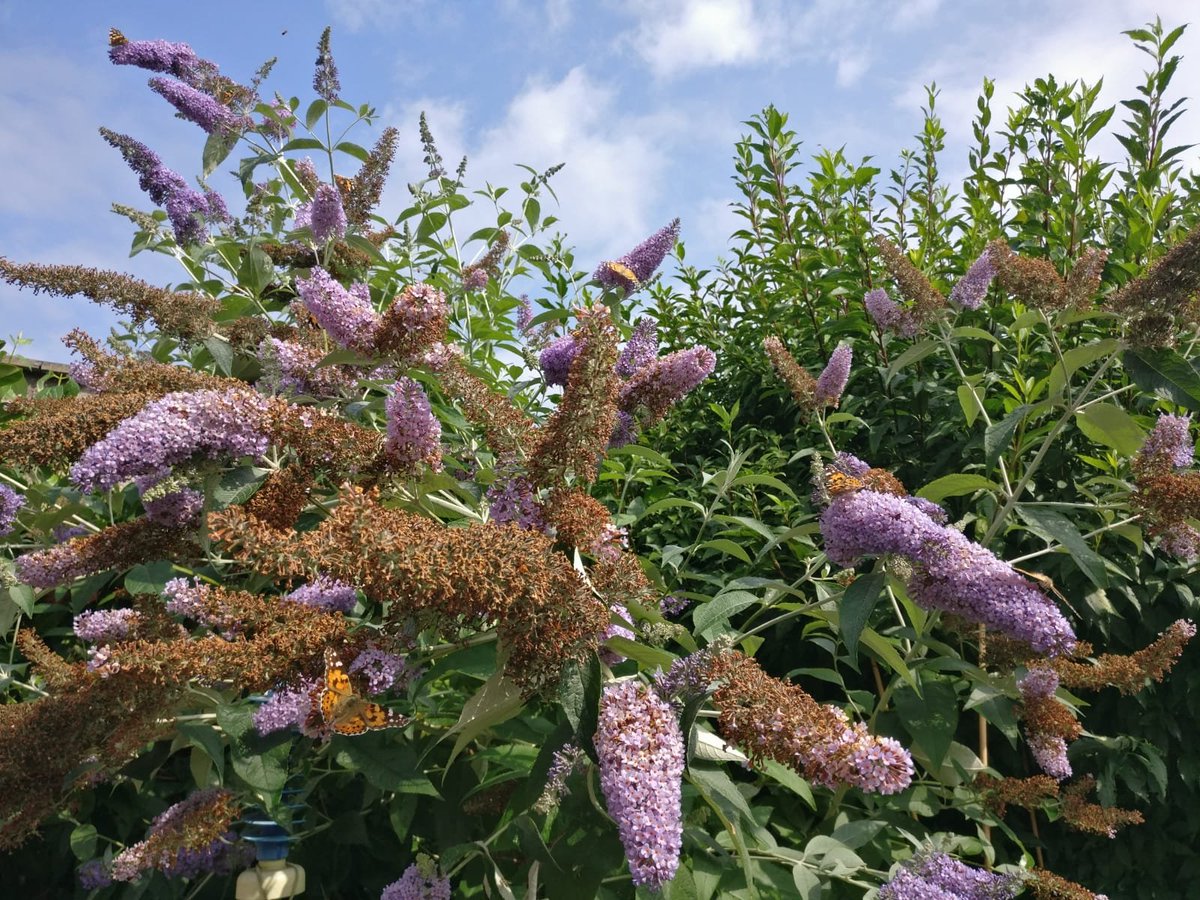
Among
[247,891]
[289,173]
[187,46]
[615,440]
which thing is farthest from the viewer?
[187,46]

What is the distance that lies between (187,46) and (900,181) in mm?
3575

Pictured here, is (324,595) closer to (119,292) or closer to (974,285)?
→ (119,292)

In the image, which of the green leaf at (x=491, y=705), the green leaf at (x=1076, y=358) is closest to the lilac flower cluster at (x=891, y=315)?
the green leaf at (x=1076, y=358)

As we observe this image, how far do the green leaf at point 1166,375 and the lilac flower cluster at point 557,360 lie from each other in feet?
5.10

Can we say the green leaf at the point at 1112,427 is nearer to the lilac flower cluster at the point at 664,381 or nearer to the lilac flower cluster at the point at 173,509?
the lilac flower cluster at the point at 664,381

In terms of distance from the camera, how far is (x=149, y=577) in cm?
226

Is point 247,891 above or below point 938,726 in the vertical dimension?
below

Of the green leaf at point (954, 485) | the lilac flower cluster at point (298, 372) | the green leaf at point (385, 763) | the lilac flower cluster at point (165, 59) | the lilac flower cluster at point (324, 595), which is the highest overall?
the lilac flower cluster at point (165, 59)

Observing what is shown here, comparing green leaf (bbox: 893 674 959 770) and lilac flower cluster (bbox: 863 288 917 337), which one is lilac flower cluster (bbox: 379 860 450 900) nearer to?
green leaf (bbox: 893 674 959 770)

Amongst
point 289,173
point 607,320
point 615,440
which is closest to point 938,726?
point 615,440

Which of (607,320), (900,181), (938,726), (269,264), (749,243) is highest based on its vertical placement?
(900,181)

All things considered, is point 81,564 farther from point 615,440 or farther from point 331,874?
point 615,440

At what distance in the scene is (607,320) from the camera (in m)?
1.91

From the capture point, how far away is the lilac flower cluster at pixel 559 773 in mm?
1730
